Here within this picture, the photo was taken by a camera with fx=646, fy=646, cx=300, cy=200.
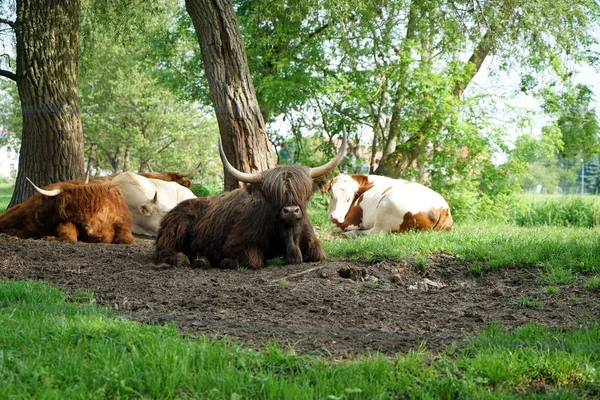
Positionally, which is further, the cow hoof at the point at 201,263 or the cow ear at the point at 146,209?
the cow ear at the point at 146,209

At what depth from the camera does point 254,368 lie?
3.40m

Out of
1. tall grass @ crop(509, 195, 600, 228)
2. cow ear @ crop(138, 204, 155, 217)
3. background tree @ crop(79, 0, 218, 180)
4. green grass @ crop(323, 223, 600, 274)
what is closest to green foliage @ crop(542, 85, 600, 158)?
tall grass @ crop(509, 195, 600, 228)

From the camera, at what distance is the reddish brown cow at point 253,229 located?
23.7ft

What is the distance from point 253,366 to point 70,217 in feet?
23.0

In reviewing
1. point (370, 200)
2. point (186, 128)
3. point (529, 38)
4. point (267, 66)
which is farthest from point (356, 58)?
point (186, 128)

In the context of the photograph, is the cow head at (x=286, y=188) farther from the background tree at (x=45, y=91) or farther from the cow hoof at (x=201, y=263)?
the background tree at (x=45, y=91)

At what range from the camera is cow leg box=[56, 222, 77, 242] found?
9.40 meters

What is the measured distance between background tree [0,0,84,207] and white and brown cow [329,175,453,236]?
15.7ft

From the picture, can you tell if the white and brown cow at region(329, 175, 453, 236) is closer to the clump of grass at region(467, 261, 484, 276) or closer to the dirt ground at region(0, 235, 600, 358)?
the dirt ground at region(0, 235, 600, 358)

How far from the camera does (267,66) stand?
687 inches

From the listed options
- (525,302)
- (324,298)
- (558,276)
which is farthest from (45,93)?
(525,302)

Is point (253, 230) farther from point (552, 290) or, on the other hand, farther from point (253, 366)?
point (253, 366)

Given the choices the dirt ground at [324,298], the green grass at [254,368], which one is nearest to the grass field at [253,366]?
the green grass at [254,368]

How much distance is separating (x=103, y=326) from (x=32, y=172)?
812 centimetres
